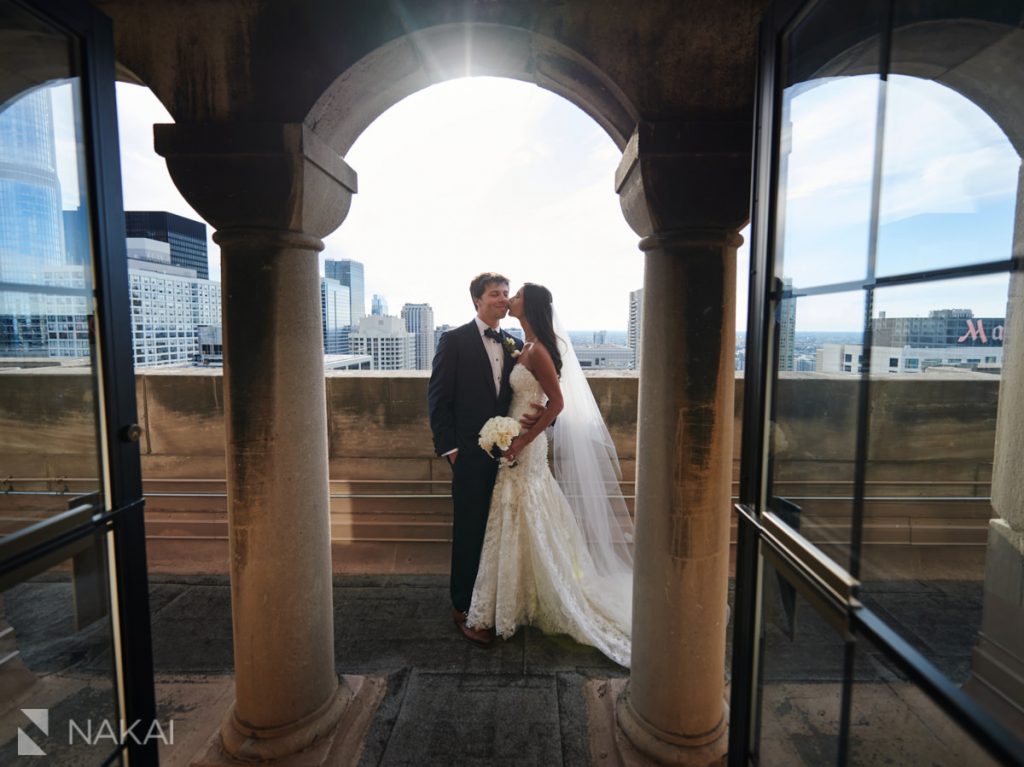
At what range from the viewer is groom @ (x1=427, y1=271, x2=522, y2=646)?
330 centimetres

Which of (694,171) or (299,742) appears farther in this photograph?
(299,742)

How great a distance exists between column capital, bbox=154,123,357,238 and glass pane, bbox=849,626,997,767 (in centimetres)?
220

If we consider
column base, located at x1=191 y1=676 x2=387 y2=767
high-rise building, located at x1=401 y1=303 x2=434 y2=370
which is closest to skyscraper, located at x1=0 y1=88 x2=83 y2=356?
column base, located at x1=191 y1=676 x2=387 y2=767

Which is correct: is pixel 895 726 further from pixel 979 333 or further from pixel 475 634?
pixel 475 634

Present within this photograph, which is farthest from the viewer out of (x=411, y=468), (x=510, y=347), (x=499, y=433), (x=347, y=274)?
(x=347, y=274)

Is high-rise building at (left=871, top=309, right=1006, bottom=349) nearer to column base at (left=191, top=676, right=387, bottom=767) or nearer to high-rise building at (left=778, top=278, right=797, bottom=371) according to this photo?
high-rise building at (left=778, top=278, right=797, bottom=371)

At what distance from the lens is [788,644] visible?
151 centimetres

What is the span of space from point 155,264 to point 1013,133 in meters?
5.30

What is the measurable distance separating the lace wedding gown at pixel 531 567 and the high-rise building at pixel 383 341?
410 inches

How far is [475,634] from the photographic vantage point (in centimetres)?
320

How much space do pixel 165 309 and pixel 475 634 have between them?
2.91 meters

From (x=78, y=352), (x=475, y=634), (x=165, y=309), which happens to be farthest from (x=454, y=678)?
(x=165, y=309)

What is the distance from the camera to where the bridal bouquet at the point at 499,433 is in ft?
10.5

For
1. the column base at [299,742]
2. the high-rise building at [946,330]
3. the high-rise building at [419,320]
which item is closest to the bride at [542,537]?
the column base at [299,742]
